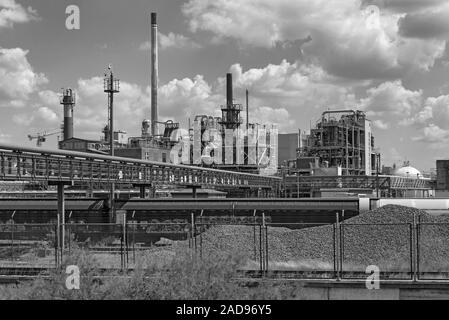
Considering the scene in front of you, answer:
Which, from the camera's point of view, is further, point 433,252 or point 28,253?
point 28,253

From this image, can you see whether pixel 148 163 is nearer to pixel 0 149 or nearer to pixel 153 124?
pixel 0 149

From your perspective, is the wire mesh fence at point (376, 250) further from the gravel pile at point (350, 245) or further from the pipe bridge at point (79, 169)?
Answer: the pipe bridge at point (79, 169)

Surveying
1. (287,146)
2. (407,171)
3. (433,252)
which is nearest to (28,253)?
(433,252)

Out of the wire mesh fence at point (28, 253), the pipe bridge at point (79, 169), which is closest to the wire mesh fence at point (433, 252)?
the wire mesh fence at point (28, 253)

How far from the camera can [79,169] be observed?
114ft

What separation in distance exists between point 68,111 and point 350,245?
7438 centimetres

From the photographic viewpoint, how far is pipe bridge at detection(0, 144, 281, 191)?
96.1 ft

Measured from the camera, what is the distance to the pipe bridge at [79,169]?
29.3 meters

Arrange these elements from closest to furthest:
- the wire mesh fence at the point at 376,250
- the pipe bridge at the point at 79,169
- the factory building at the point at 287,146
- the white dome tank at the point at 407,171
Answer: the wire mesh fence at the point at 376,250 < the pipe bridge at the point at 79,169 < the white dome tank at the point at 407,171 < the factory building at the point at 287,146

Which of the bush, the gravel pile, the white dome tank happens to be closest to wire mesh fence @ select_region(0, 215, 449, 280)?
the gravel pile

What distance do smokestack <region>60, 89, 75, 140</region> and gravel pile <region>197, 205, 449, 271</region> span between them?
224 feet

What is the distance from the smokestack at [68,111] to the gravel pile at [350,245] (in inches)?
2685

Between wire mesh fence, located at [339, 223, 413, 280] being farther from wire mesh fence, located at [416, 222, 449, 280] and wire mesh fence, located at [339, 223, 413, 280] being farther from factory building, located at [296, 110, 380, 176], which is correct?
factory building, located at [296, 110, 380, 176]

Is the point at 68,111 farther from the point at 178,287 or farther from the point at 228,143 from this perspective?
the point at 178,287
